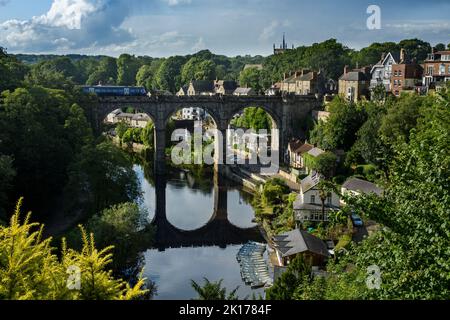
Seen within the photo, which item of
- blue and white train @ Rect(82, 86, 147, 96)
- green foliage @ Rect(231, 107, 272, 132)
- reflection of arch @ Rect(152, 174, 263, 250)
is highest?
blue and white train @ Rect(82, 86, 147, 96)

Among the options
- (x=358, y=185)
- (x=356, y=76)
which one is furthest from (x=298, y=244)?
(x=356, y=76)

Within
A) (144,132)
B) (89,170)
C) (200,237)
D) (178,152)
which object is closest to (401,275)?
(89,170)

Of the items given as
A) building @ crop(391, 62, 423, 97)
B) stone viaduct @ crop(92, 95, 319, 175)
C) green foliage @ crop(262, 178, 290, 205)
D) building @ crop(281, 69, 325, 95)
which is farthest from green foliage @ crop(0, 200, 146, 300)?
building @ crop(281, 69, 325, 95)

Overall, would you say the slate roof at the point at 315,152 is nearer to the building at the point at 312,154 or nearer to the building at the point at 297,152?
the building at the point at 312,154

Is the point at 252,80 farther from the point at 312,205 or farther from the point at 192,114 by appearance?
the point at 312,205

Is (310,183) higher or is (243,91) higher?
(243,91)

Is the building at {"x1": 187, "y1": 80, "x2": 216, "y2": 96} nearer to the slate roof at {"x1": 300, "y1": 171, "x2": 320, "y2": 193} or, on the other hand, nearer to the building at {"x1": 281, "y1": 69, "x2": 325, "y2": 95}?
the building at {"x1": 281, "y1": 69, "x2": 325, "y2": 95}

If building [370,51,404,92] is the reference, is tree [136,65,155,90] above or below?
above
